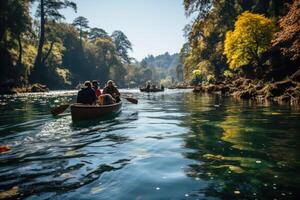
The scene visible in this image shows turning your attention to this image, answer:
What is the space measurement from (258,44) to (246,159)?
32545 mm

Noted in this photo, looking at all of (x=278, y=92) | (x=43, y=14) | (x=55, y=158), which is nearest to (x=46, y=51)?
(x=43, y=14)

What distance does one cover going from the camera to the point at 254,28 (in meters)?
36.1

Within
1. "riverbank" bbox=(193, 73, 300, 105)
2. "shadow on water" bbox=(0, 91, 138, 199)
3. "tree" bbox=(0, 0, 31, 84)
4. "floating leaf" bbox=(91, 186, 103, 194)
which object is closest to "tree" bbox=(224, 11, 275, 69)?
"riverbank" bbox=(193, 73, 300, 105)

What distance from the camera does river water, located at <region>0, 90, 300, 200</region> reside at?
4.80 metres

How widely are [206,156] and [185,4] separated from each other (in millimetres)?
34234

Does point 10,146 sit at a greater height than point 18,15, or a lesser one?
lesser

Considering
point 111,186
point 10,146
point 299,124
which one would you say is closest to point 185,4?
point 299,124

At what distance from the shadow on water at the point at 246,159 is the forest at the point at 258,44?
903 cm

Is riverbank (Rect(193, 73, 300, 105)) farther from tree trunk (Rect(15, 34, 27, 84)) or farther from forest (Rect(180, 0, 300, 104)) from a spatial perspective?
tree trunk (Rect(15, 34, 27, 84))

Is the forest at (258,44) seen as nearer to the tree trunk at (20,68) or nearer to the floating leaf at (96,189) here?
the floating leaf at (96,189)

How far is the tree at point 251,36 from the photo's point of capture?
1416 inches

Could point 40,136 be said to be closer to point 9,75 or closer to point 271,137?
point 271,137

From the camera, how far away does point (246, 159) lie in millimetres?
6621

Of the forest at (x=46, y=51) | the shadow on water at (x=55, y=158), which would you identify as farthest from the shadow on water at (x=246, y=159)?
the forest at (x=46, y=51)
